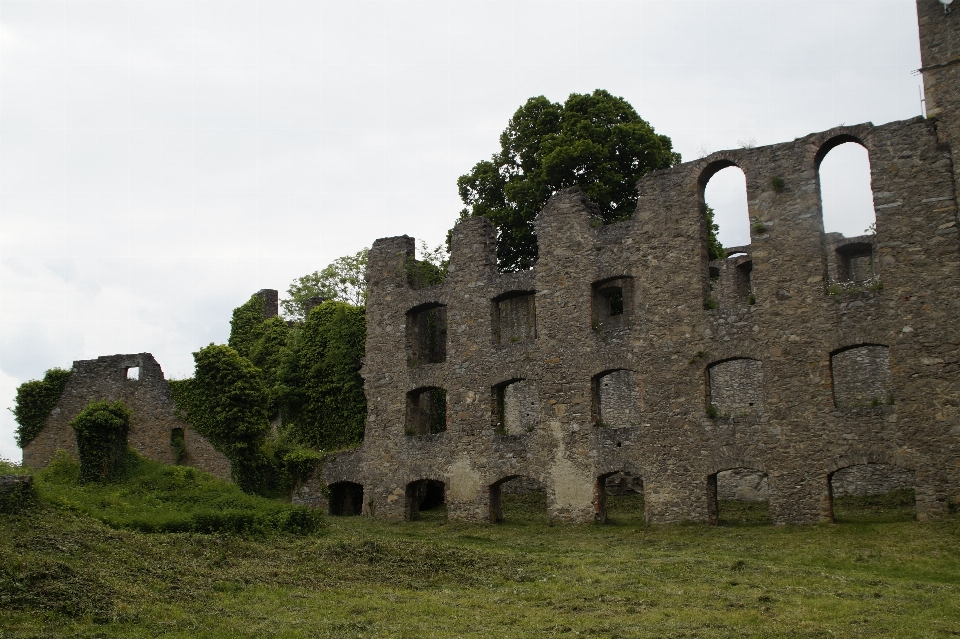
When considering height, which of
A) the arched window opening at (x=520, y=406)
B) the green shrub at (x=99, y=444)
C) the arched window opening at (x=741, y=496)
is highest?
the arched window opening at (x=520, y=406)

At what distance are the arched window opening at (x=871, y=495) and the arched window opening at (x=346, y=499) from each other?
13.6 meters

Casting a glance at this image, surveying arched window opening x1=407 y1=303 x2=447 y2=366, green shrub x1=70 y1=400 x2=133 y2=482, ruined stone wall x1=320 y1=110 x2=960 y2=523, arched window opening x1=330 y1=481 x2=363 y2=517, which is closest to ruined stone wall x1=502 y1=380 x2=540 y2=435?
arched window opening x1=407 y1=303 x2=447 y2=366

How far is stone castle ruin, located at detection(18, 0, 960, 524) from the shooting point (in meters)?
20.9

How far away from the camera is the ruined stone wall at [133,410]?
33.7 meters

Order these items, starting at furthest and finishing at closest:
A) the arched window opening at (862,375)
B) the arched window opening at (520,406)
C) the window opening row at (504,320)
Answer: the arched window opening at (520,406) < the arched window opening at (862,375) < the window opening row at (504,320)

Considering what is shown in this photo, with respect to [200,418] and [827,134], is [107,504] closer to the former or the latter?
[200,418]

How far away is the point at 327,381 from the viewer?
30.7 meters

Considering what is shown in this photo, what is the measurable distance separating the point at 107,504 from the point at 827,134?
18036mm

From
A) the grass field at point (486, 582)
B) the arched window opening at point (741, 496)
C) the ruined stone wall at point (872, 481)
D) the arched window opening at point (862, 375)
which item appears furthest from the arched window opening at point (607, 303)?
the ruined stone wall at point (872, 481)

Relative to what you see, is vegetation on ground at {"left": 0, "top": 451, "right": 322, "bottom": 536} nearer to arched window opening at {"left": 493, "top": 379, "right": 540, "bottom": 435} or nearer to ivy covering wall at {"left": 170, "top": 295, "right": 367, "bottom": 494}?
ivy covering wall at {"left": 170, "top": 295, "right": 367, "bottom": 494}

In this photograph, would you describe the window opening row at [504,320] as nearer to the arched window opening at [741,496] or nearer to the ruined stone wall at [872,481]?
the arched window opening at [741,496]

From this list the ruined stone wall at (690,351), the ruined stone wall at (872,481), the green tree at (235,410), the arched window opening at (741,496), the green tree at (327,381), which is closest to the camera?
the ruined stone wall at (690,351)

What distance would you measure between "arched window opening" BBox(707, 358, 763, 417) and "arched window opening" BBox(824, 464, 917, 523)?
3452 millimetres

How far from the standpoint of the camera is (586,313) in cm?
2509
